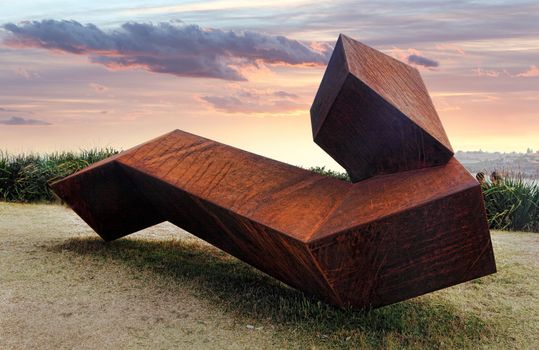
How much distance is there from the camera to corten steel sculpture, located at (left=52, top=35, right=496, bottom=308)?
4625 mm

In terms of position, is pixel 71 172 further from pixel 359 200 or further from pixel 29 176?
pixel 359 200

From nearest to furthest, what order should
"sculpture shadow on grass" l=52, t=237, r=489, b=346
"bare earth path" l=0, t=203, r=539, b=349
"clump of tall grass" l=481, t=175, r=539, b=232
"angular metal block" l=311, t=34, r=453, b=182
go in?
"angular metal block" l=311, t=34, r=453, b=182
"bare earth path" l=0, t=203, r=539, b=349
"sculpture shadow on grass" l=52, t=237, r=489, b=346
"clump of tall grass" l=481, t=175, r=539, b=232

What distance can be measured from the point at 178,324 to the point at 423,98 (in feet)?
9.92

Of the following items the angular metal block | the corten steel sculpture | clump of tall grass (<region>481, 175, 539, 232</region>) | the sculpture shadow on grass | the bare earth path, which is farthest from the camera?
clump of tall grass (<region>481, 175, 539, 232</region>)

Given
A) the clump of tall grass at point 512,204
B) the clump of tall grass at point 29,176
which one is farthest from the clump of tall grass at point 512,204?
the clump of tall grass at point 29,176

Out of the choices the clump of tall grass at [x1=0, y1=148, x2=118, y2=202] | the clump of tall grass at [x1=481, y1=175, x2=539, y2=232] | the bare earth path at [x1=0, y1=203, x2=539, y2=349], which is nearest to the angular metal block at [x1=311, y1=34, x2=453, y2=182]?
the bare earth path at [x1=0, y1=203, x2=539, y2=349]

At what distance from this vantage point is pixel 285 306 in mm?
5555

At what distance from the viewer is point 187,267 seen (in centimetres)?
688

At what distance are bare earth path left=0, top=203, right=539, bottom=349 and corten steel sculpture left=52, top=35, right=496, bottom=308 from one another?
349 mm

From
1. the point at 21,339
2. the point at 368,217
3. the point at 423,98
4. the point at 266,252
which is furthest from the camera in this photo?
the point at 423,98

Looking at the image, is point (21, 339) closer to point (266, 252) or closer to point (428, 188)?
point (266, 252)

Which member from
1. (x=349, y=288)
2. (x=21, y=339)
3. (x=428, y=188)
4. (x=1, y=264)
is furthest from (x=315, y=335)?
(x=1, y=264)

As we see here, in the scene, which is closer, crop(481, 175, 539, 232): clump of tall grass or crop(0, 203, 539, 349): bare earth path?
crop(0, 203, 539, 349): bare earth path

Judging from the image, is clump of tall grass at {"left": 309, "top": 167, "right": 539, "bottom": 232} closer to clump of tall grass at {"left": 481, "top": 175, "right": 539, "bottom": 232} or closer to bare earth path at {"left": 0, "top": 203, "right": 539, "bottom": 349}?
clump of tall grass at {"left": 481, "top": 175, "right": 539, "bottom": 232}
